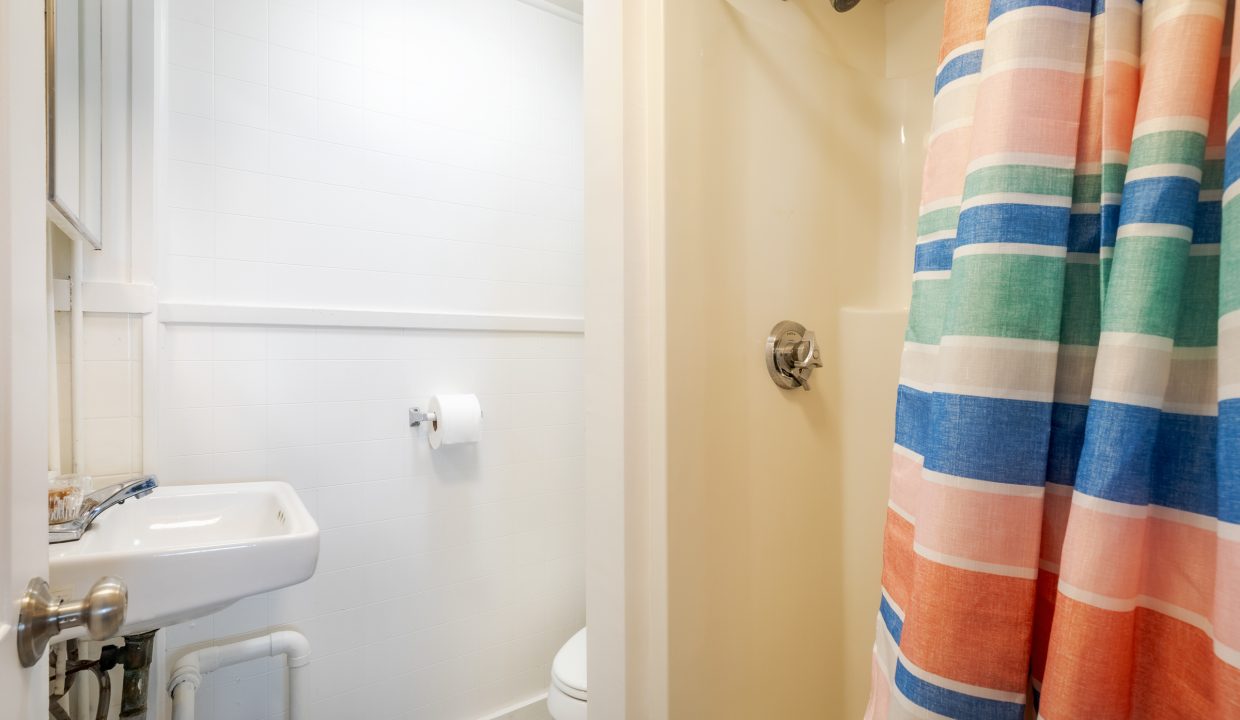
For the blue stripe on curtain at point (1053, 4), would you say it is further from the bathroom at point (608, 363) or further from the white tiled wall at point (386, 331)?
the white tiled wall at point (386, 331)

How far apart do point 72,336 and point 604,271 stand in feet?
3.90

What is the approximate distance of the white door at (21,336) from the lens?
42 cm

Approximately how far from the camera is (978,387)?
473 mm

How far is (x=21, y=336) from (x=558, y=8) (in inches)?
72.2

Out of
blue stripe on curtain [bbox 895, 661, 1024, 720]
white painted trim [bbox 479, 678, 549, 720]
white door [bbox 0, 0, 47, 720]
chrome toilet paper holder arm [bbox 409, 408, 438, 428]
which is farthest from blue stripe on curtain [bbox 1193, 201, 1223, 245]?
white painted trim [bbox 479, 678, 549, 720]

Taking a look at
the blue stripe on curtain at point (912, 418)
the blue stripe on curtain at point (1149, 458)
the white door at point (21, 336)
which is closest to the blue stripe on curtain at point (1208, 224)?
the blue stripe on curtain at point (1149, 458)

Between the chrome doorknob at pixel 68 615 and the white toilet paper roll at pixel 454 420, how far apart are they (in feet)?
3.46

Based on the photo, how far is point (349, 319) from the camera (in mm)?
1519

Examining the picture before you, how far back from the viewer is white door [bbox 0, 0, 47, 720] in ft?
1.39

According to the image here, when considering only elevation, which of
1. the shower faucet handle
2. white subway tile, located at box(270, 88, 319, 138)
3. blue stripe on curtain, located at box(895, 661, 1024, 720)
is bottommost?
blue stripe on curtain, located at box(895, 661, 1024, 720)

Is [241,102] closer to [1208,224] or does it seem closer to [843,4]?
[843,4]

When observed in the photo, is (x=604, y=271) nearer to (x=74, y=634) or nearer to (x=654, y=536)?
(x=654, y=536)

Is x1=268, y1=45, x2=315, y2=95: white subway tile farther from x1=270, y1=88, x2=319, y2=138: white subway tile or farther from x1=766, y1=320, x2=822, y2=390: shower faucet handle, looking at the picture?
x1=766, y1=320, x2=822, y2=390: shower faucet handle

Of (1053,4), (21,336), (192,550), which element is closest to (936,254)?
(1053,4)
